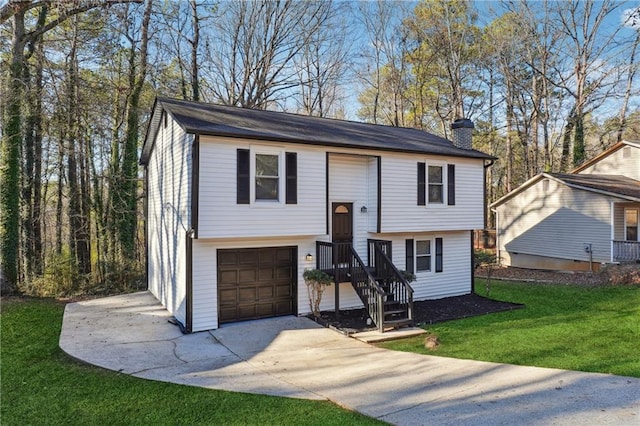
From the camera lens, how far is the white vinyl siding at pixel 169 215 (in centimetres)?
960

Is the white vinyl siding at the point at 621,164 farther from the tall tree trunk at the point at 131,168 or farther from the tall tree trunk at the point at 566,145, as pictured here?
the tall tree trunk at the point at 131,168

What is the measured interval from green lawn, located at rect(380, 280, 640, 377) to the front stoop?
7.6 inches

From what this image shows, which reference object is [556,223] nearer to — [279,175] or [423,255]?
[423,255]

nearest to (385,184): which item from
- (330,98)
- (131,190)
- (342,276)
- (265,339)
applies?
(342,276)

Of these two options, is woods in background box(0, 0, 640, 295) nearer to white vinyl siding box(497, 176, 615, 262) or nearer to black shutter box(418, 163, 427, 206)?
black shutter box(418, 163, 427, 206)

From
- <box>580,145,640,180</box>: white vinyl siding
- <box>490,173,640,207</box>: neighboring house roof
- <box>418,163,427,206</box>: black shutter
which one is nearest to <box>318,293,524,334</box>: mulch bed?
<box>418,163,427,206</box>: black shutter

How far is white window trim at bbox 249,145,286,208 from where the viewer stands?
31.0ft

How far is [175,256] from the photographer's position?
10.4m

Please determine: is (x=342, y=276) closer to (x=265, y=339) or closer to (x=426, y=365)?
(x=265, y=339)

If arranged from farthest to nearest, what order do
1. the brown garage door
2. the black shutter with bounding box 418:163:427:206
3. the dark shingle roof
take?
the dark shingle roof, the black shutter with bounding box 418:163:427:206, the brown garage door

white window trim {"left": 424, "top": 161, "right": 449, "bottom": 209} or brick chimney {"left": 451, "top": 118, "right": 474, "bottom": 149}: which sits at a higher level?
brick chimney {"left": 451, "top": 118, "right": 474, "bottom": 149}

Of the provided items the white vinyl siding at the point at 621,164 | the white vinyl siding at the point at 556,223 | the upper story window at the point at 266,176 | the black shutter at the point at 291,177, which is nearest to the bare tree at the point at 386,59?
the white vinyl siding at the point at 556,223

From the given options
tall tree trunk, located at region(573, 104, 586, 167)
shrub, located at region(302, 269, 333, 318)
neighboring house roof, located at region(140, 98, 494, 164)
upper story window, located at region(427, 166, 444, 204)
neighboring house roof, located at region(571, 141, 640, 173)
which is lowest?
shrub, located at region(302, 269, 333, 318)

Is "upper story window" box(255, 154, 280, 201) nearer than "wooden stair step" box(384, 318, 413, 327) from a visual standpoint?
No
